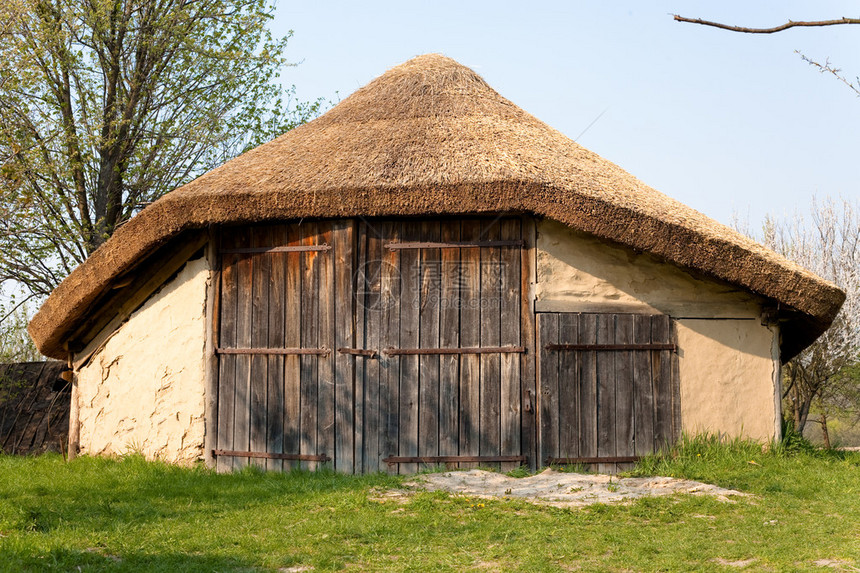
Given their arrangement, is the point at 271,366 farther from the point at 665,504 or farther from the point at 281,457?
the point at 665,504

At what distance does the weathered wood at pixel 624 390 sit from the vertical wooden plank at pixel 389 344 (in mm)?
2032

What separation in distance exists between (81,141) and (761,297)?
32.8 ft

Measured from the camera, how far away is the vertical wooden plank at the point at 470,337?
7227 mm

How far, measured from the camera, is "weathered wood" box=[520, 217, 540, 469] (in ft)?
23.6

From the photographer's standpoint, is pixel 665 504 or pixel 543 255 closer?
pixel 665 504

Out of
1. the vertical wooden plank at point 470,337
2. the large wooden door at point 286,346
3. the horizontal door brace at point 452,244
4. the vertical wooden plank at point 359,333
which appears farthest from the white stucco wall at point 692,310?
the large wooden door at point 286,346

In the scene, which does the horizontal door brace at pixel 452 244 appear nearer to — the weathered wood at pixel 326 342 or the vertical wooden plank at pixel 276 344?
the weathered wood at pixel 326 342

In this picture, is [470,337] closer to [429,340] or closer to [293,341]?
[429,340]

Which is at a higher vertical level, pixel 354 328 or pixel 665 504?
pixel 354 328

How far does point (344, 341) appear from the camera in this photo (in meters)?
7.42

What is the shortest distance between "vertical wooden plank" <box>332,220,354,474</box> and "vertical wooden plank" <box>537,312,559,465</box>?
68.5 inches

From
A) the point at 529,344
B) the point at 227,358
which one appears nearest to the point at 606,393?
the point at 529,344

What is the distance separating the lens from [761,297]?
296 inches

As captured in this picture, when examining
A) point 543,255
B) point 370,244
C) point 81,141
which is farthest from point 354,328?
point 81,141
